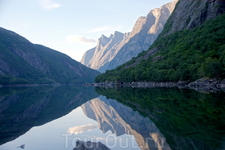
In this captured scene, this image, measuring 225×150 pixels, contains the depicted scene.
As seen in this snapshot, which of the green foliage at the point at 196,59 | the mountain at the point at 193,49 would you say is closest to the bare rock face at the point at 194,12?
the mountain at the point at 193,49

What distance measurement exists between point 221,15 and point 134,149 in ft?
327

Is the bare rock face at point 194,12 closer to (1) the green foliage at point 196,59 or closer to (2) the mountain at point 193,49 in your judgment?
(2) the mountain at point 193,49

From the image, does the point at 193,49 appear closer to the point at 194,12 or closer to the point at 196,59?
the point at 196,59

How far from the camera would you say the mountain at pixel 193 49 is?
66325mm

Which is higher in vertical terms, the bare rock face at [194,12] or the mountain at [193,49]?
the bare rock face at [194,12]

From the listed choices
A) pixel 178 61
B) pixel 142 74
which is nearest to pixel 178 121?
pixel 178 61

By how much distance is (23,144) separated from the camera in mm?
12992

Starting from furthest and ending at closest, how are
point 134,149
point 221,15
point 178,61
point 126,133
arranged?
point 221,15, point 178,61, point 126,133, point 134,149

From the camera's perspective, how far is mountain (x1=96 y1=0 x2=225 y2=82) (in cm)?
6632

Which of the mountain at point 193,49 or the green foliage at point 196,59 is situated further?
the mountain at point 193,49

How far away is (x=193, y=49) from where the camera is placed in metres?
90.1

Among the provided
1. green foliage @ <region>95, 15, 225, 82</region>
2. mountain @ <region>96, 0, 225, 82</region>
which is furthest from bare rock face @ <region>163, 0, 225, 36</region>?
green foliage @ <region>95, 15, 225, 82</region>

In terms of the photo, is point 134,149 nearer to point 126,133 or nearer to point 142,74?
point 126,133

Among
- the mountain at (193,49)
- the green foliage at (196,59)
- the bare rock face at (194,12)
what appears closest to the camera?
the green foliage at (196,59)
